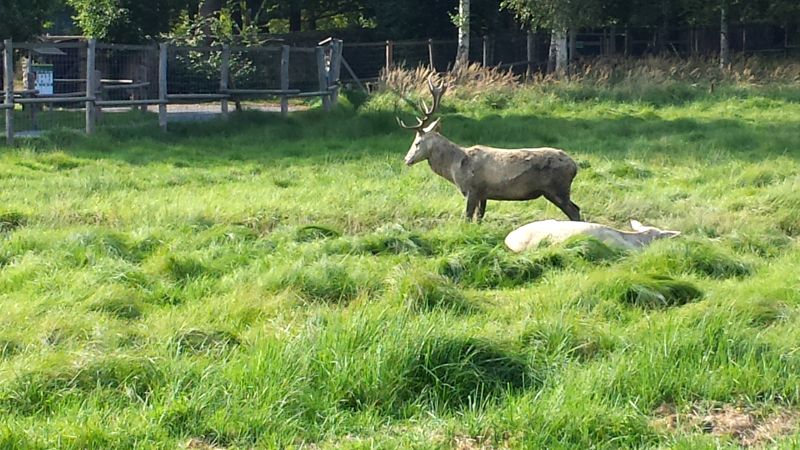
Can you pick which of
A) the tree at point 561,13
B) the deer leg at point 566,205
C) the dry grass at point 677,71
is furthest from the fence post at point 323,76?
the deer leg at point 566,205

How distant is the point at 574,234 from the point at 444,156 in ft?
8.55

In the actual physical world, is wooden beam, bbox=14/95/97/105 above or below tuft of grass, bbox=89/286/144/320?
above

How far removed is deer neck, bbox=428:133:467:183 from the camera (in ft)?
36.2

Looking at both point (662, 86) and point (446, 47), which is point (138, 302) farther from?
point (446, 47)

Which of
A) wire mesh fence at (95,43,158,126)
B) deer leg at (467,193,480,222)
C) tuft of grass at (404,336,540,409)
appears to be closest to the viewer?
tuft of grass at (404,336,540,409)

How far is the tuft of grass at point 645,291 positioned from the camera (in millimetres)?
7137

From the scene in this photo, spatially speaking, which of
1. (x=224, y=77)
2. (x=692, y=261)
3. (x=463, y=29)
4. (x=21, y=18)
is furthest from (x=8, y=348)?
(x=463, y=29)

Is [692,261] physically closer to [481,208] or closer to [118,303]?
[481,208]

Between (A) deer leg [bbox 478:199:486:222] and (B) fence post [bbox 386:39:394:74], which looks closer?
(A) deer leg [bbox 478:199:486:222]

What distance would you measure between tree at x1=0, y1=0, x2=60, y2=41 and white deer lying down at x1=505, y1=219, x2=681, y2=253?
17.7 metres

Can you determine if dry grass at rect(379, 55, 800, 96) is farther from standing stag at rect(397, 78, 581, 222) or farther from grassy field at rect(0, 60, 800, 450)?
standing stag at rect(397, 78, 581, 222)

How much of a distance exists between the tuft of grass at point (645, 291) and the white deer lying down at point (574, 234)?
141 centimetres

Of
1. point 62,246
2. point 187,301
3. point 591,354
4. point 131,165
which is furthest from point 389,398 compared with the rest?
point 131,165

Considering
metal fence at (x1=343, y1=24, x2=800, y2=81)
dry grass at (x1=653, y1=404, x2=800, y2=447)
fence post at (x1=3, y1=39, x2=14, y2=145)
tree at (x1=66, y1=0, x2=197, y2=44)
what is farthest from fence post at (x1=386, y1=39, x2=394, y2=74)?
dry grass at (x1=653, y1=404, x2=800, y2=447)
